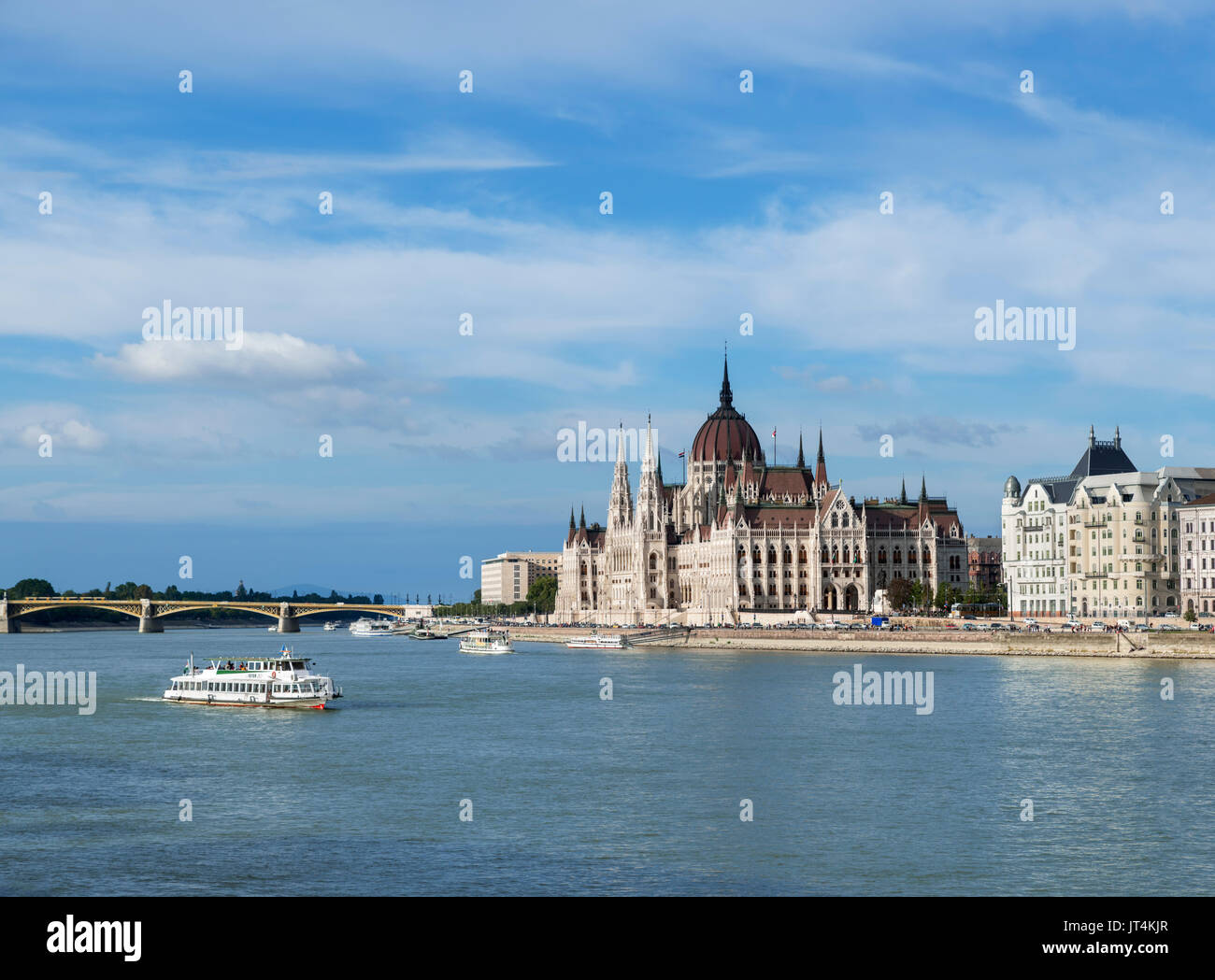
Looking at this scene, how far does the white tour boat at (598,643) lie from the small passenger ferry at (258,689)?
73.6 meters

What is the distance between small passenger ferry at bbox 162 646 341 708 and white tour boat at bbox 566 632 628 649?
7363 cm

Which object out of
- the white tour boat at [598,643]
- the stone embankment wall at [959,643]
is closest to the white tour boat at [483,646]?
the white tour boat at [598,643]

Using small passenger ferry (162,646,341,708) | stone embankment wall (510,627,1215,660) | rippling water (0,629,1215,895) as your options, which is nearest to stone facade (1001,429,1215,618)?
stone embankment wall (510,627,1215,660)

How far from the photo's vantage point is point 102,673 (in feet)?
323

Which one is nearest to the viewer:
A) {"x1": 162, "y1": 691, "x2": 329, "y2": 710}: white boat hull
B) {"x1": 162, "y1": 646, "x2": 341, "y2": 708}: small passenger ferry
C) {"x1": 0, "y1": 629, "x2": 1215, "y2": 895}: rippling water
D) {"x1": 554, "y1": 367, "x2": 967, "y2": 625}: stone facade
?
{"x1": 0, "y1": 629, "x2": 1215, "y2": 895}: rippling water

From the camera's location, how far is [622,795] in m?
38.2

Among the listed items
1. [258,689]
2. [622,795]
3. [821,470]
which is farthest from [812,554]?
[622,795]

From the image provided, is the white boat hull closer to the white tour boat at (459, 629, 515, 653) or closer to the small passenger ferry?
the small passenger ferry

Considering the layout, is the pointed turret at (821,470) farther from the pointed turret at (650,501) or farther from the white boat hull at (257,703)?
the white boat hull at (257,703)

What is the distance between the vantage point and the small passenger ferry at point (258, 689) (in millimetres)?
68750

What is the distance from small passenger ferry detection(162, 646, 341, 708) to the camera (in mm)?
68750

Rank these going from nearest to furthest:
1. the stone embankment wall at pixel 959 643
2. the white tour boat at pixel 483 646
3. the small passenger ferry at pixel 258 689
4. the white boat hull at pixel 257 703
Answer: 1. the white boat hull at pixel 257 703
2. the small passenger ferry at pixel 258 689
3. the stone embankment wall at pixel 959 643
4. the white tour boat at pixel 483 646

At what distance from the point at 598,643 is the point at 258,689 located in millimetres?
78764

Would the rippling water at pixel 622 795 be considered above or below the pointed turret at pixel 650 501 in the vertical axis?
below
